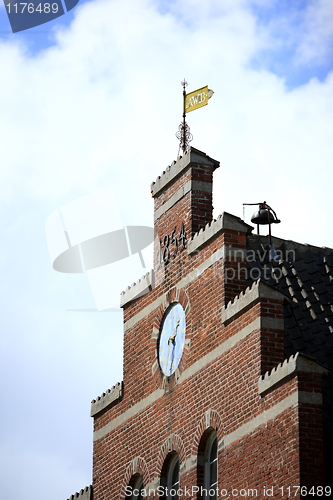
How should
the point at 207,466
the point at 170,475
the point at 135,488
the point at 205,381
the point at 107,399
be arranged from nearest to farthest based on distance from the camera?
the point at 207,466 → the point at 205,381 → the point at 170,475 → the point at 135,488 → the point at 107,399

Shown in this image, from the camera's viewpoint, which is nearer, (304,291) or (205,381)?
(205,381)

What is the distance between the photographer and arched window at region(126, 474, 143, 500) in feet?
82.6

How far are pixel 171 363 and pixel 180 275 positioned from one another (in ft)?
6.12

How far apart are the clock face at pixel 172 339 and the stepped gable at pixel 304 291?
1805mm

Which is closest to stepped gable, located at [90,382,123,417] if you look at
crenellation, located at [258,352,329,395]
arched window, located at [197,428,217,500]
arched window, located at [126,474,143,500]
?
arched window, located at [126,474,143,500]

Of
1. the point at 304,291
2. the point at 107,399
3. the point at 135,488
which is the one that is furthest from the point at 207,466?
the point at 107,399

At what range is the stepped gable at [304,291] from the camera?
22.9 metres

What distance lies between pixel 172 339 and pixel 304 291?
2.87m

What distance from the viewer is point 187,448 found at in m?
23.3

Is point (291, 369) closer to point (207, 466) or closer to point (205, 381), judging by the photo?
point (205, 381)

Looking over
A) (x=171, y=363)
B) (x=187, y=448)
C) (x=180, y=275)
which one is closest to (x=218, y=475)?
(x=187, y=448)

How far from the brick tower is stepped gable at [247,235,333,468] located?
2.8 inches

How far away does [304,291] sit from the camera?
2486cm

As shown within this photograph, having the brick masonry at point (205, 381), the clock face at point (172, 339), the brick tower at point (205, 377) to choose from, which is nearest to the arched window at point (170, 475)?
the brick tower at point (205, 377)
